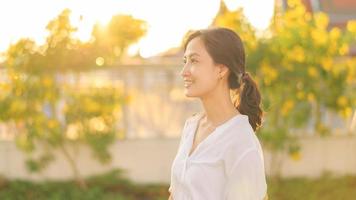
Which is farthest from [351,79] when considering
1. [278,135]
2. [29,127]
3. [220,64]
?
[220,64]

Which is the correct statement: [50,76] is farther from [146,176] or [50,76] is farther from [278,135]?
[278,135]

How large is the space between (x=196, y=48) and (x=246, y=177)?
0.45 metres

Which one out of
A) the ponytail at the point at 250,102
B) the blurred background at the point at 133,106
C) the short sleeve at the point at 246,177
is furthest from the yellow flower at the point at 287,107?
the short sleeve at the point at 246,177

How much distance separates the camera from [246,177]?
2623 millimetres

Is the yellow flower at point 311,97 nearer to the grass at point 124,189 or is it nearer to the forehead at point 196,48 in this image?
the grass at point 124,189

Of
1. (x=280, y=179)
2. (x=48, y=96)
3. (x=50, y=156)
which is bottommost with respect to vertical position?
(x=280, y=179)

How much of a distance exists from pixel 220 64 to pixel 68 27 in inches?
314

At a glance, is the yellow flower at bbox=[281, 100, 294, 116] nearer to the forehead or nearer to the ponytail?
the ponytail

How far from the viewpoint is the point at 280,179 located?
1082 cm

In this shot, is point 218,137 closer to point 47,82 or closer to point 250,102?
point 250,102

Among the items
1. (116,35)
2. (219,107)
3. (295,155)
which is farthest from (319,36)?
(219,107)

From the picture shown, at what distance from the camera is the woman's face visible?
108 inches

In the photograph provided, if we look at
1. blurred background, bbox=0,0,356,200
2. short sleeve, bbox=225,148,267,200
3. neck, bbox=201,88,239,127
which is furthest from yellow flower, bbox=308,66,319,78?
short sleeve, bbox=225,148,267,200

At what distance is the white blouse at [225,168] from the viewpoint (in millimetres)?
2631
